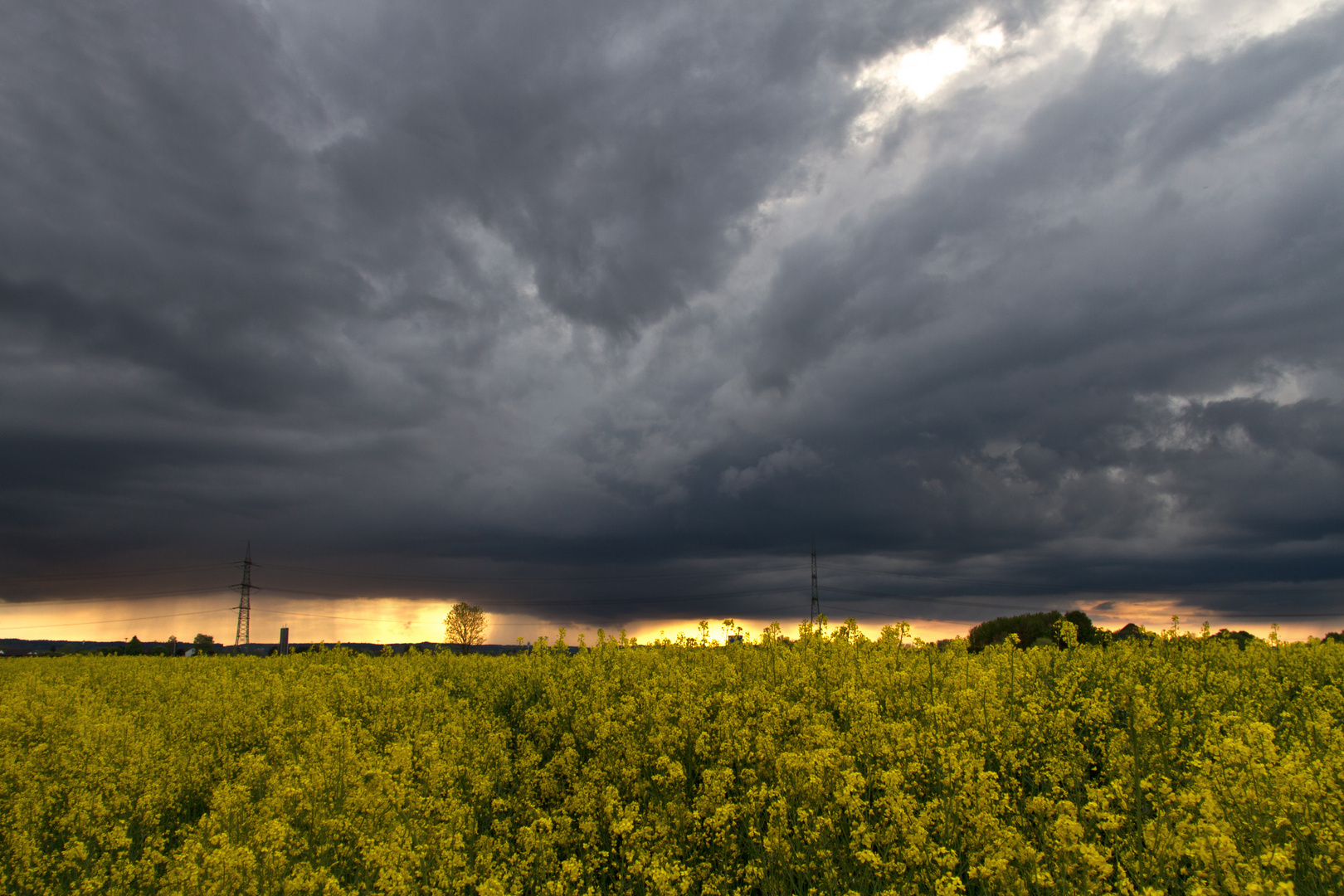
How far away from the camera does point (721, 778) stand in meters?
7.96

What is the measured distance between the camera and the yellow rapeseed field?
21.8 feet

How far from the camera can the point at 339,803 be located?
886cm

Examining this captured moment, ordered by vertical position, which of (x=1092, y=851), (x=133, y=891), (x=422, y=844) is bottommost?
(x=133, y=891)

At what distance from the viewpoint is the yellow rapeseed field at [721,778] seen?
6.65 metres

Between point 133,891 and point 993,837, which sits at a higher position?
point 993,837

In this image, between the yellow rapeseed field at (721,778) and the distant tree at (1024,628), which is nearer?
the yellow rapeseed field at (721,778)

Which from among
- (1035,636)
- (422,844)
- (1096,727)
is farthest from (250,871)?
(1035,636)

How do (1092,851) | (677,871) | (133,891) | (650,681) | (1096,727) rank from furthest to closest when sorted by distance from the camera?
(650,681)
(1096,727)
(133,891)
(677,871)
(1092,851)

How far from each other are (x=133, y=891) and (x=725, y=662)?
8.66 meters

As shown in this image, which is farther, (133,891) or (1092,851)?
(133,891)

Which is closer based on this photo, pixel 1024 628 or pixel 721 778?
pixel 721 778

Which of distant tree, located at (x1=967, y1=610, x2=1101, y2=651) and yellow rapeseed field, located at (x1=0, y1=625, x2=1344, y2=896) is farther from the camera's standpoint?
distant tree, located at (x1=967, y1=610, x2=1101, y2=651)

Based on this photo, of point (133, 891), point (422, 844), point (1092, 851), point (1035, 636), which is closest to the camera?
point (1092, 851)

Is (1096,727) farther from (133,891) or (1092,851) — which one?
(133,891)
